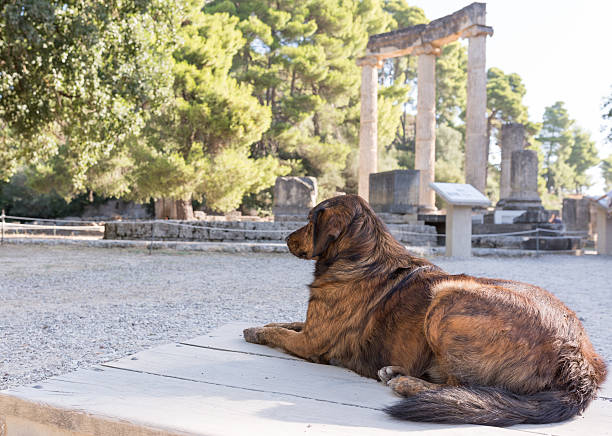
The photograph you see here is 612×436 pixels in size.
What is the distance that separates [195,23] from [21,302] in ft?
56.8

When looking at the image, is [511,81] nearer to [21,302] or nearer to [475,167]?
[475,167]

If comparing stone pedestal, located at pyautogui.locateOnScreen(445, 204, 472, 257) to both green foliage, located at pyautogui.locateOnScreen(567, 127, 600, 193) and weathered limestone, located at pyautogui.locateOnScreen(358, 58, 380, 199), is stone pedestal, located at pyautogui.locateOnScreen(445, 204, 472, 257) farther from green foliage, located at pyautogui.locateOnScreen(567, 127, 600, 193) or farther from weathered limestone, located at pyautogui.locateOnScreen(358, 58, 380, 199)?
green foliage, located at pyautogui.locateOnScreen(567, 127, 600, 193)

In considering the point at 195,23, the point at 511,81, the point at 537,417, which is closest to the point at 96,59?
the point at 537,417

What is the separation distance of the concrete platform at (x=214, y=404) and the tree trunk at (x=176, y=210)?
2057 cm

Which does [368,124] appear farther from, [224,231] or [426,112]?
[224,231]

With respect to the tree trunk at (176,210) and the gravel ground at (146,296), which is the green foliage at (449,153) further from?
the gravel ground at (146,296)

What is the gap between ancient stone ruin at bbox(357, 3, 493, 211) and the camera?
70.9 feet

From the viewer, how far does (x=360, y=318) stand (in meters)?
2.31

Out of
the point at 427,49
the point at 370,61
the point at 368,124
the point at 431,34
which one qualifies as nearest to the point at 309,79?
the point at 370,61

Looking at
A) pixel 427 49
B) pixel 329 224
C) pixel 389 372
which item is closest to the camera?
pixel 389 372

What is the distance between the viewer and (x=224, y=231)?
52.9 feet

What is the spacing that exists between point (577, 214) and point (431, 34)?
12.6 m

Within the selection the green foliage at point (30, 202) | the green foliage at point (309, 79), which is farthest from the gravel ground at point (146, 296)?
the green foliage at point (30, 202)

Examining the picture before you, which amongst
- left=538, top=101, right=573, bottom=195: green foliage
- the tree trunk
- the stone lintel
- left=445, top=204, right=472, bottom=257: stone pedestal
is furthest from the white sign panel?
left=538, top=101, right=573, bottom=195: green foliage
